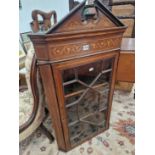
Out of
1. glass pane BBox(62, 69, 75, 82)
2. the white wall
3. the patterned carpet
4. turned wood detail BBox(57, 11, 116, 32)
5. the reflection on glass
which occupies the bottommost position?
the patterned carpet

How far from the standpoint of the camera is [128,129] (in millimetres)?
1553

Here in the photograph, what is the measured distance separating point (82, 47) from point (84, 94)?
0.37 metres

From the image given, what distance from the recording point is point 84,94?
1.15 meters

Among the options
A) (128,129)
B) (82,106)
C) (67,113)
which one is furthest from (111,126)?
(67,113)

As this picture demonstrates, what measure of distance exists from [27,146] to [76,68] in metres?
0.90

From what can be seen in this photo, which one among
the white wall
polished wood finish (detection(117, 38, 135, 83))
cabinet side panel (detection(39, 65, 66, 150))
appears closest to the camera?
cabinet side panel (detection(39, 65, 66, 150))

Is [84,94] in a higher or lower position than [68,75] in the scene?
lower

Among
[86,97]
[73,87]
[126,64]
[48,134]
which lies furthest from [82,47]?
[48,134]

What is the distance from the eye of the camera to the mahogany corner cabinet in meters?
0.84

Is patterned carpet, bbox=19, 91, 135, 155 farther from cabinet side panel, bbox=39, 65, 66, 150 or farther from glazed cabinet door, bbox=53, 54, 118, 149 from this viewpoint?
cabinet side panel, bbox=39, 65, 66, 150

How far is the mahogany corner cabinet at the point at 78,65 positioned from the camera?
0.84 metres

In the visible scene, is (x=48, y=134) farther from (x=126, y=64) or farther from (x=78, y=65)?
(x=126, y=64)

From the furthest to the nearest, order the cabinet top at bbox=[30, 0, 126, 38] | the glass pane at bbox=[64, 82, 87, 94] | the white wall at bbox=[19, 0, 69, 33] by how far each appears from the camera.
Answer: the white wall at bbox=[19, 0, 69, 33]
the glass pane at bbox=[64, 82, 87, 94]
the cabinet top at bbox=[30, 0, 126, 38]

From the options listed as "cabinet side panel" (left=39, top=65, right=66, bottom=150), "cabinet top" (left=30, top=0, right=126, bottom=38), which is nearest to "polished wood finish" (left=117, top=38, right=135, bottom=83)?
"cabinet top" (left=30, top=0, right=126, bottom=38)
